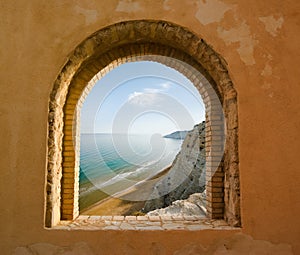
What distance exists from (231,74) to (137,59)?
1.44m

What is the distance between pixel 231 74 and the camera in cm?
271

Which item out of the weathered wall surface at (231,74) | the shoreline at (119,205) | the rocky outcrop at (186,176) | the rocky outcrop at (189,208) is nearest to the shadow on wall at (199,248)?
the weathered wall surface at (231,74)

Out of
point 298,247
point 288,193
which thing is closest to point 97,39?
point 288,193

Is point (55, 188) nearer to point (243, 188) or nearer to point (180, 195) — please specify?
point (243, 188)

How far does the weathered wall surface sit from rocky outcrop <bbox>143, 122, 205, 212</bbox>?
20.1 ft

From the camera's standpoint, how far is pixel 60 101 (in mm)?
2891

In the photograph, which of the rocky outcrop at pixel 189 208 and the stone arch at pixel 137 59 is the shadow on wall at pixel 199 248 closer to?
the stone arch at pixel 137 59

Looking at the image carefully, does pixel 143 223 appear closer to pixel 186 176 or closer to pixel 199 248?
pixel 199 248

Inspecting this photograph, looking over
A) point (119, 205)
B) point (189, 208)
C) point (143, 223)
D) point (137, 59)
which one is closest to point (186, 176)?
point (119, 205)

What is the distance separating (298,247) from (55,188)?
2.45m

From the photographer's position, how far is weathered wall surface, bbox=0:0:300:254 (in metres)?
2.53

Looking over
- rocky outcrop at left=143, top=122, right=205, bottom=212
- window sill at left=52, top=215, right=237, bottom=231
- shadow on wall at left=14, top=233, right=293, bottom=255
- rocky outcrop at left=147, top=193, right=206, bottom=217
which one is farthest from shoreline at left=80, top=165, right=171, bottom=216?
shadow on wall at left=14, top=233, right=293, bottom=255

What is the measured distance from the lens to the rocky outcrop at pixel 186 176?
29.3 feet

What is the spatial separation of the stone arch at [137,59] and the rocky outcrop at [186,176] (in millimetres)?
5708
